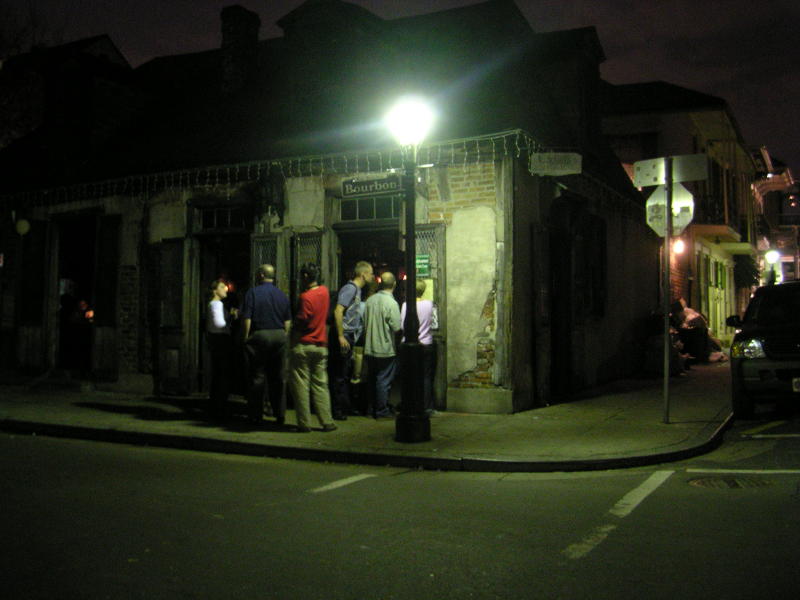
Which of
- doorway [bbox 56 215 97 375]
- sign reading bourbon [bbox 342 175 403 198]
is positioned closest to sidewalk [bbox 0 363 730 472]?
doorway [bbox 56 215 97 375]

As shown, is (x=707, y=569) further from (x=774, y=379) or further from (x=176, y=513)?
(x=774, y=379)

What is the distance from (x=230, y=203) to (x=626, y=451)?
7.76 m

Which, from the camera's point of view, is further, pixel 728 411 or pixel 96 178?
pixel 96 178

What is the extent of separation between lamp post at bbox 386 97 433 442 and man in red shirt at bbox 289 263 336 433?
1.09m

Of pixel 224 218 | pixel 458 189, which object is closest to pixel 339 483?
pixel 458 189

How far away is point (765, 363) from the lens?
9.50m

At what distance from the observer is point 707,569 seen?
3.91 meters

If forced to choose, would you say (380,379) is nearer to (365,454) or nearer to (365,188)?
(365,454)

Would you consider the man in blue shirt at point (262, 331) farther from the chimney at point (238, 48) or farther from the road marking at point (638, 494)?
the chimney at point (238, 48)

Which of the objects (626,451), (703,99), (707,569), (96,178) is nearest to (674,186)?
(626,451)

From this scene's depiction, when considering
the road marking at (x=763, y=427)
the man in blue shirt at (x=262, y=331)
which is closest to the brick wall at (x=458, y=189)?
the man in blue shirt at (x=262, y=331)

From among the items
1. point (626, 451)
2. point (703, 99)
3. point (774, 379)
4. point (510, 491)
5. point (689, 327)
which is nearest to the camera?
point (510, 491)

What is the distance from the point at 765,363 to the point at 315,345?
5765 millimetres

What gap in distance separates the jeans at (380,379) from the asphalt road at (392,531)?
8.81 feet
